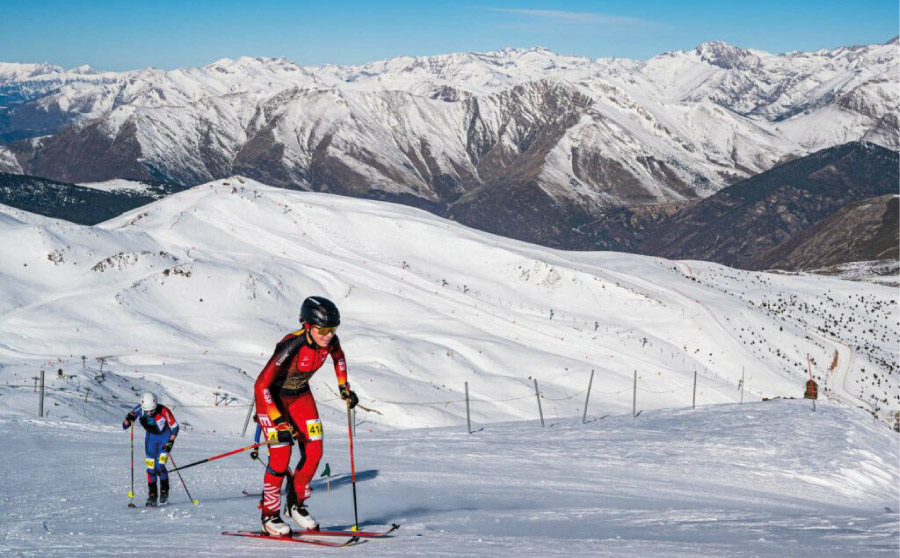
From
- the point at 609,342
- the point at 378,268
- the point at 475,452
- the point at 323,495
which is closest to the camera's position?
the point at 323,495

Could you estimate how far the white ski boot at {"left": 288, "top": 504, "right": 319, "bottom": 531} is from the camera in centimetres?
1156

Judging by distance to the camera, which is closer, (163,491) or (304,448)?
(304,448)

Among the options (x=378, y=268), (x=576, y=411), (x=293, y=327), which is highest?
(x=378, y=268)

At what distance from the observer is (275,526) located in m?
11.1

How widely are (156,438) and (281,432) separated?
5.62 m

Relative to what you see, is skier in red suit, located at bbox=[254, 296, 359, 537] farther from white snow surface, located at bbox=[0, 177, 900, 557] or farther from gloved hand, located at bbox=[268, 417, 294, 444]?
white snow surface, located at bbox=[0, 177, 900, 557]

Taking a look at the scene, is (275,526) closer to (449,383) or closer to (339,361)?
(339,361)

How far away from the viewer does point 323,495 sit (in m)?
15.7

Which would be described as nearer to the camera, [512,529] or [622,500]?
[512,529]

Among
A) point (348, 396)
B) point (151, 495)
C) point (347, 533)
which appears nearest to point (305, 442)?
point (348, 396)

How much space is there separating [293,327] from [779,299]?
55165 mm

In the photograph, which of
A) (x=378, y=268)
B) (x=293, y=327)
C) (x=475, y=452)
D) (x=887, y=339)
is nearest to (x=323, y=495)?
(x=475, y=452)

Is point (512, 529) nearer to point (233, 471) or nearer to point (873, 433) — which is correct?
point (233, 471)

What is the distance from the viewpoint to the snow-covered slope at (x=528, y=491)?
37.6 feet
